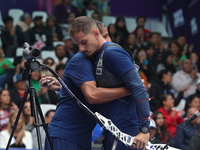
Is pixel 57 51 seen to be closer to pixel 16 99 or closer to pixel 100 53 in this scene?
pixel 16 99

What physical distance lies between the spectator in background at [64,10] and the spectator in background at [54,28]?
30.6 inches

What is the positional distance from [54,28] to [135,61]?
2459mm

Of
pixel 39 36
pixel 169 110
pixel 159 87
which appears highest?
pixel 39 36

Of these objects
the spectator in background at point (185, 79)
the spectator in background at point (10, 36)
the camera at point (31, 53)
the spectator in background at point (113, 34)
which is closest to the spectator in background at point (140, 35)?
the spectator in background at point (113, 34)

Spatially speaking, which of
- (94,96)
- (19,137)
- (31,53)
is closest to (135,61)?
(19,137)

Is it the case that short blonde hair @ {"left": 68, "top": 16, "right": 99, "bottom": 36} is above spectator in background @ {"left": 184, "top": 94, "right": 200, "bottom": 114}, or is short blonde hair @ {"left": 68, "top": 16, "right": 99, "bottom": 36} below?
above

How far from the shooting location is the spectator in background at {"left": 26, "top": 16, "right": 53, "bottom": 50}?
997 cm

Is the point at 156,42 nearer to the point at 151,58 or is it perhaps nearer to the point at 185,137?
the point at 151,58

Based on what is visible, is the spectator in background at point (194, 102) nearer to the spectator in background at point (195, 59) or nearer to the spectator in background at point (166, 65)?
the spectator in background at point (166, 65)

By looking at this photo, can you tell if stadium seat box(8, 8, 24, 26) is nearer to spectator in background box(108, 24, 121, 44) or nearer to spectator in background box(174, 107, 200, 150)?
spectator in background box(108, 24, 121, 44)

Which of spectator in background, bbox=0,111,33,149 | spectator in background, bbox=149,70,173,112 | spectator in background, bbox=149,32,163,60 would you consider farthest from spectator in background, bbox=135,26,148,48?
spectator in background, bbox=0,111,33,149

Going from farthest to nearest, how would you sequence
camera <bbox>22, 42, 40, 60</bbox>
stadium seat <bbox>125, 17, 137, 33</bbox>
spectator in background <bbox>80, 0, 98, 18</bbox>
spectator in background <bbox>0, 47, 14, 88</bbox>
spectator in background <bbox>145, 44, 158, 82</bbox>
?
1. stadium seat <bbox>125, 17, 137, 33</bbox>
2. spectator in background <bbox>80, 0, 98, 18</bbox>
3. spectator in background <bbox>145, 44, 158, 82</bbox>
4. spectator in background <bbox>0, 47, 14, 88</bbox>
5. camera <bbox>22, 42, 40, 60</bbox>

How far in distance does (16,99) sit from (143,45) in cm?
435

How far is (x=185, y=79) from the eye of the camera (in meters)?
9.47
